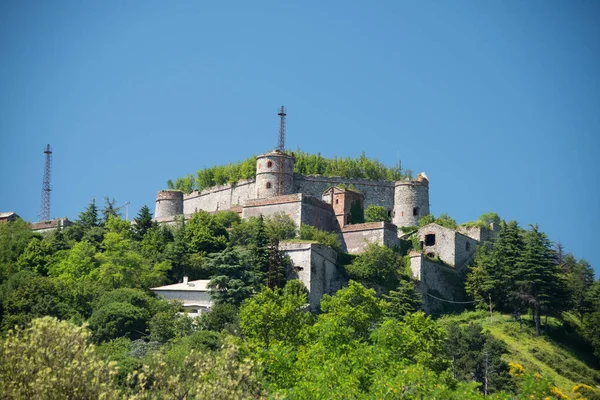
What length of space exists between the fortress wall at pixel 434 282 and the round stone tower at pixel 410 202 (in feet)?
32.3

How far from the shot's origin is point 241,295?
58.6 meters

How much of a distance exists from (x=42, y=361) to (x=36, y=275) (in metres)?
34.9

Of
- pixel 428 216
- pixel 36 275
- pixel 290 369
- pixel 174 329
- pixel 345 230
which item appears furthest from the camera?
pixel 428 216

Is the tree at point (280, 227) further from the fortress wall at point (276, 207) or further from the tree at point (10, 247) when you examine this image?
the tree at point (10, 247)

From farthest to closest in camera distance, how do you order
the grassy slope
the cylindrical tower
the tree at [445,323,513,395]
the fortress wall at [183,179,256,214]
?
the cylindrical tower
the fortress wall at [183,179,256,214]
the grassy slope
the tree at [445,323,513,395]

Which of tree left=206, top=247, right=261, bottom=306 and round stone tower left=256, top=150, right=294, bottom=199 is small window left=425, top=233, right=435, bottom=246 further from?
tree left=206, top=247, right=261, bottom=306

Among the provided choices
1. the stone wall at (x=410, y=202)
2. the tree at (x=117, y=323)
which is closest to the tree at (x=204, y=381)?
the tree at (x=117, y=323)

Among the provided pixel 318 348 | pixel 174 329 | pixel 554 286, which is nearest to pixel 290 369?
pixel 318 348

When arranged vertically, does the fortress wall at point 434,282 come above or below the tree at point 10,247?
below

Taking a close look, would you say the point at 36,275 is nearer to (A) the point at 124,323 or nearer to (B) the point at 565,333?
(A) the point at 124,323

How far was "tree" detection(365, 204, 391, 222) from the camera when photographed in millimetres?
74250

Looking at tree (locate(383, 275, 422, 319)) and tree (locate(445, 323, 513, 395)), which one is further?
tree (locate(383, 275, 422, 319))

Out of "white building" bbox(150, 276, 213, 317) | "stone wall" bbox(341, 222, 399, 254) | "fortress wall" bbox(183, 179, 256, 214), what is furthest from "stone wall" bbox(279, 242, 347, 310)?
"fortress wall" bbox(183, 179, 256, 214)

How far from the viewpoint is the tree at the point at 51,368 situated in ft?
91.6
